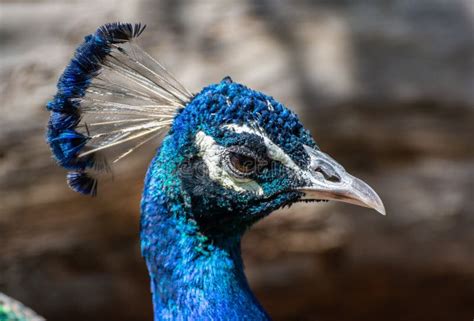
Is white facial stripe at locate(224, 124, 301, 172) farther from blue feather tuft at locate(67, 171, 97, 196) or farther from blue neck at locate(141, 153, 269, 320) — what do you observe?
blue feather tuft at locate(67, 171, 97, 196)

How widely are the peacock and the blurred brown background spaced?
752 mm

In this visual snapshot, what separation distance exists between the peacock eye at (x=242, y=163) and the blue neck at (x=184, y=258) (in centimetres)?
12

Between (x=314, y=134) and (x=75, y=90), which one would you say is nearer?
(x=75, y=90)

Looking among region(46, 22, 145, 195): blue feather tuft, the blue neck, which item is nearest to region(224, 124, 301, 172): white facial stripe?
the blue neck

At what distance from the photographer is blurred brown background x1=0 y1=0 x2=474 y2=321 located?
91.0 inches

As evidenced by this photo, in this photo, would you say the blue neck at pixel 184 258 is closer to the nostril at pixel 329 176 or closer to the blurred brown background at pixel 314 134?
the nostril at pixel 329 176

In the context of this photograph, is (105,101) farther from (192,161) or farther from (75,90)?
(192,161)

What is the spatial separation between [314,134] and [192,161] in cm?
97

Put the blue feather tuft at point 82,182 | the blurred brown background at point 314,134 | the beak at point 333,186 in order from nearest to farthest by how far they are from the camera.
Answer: the beak at point 333,186 < the blue feather tuft at point 82,182 < the blurred brown background at point 314,134

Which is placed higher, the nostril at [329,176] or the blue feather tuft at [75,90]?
the blue feather tuft at [75,90]

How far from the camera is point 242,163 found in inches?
58.4

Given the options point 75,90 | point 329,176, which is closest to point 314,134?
point 329,176

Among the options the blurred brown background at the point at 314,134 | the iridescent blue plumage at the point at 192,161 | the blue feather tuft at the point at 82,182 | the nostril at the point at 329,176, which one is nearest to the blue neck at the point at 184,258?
the iridescent blue plumage at the point at 192,161

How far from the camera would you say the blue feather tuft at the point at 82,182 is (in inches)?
61.5
